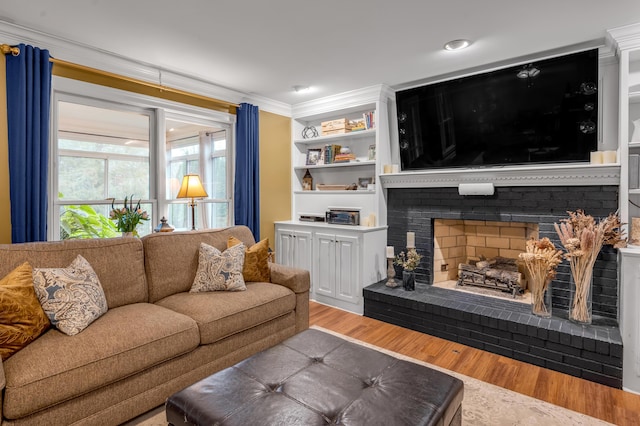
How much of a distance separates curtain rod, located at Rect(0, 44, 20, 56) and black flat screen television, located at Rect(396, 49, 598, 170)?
317 cm

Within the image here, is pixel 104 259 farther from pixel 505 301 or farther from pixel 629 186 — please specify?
pixel 629 186

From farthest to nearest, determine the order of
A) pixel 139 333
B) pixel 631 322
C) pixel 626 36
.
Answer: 1. pixel 626 36
2. pixel 631 322
3. pixel 139 333

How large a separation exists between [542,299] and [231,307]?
2.41 metres

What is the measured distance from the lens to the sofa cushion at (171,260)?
259cm

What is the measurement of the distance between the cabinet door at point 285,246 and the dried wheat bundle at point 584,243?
2.66 meters

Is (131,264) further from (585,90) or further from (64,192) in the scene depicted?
(585,90)

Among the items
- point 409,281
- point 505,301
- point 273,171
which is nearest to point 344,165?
point 273,171

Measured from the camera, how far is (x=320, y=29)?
8.17 feet

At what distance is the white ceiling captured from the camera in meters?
2.18

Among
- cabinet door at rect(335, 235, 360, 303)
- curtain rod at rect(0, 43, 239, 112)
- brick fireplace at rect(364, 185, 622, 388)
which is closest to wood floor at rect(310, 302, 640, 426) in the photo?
brick fireplace at rect(364, 185, 622, 388)

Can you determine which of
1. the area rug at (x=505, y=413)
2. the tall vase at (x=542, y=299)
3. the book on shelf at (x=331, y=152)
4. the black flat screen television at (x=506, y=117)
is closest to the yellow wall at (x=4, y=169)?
the area rug at (x=505, y=413)

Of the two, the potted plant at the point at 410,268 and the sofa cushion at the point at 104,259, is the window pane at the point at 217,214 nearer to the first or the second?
the sofa cushion at the point at 104,259

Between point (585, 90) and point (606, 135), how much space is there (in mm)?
405

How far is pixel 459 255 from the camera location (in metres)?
3.94
